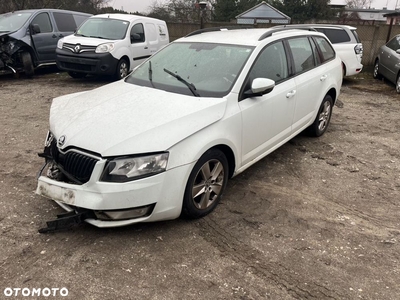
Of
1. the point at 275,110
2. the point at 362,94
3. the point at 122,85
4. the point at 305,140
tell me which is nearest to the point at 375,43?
the point at 362,94

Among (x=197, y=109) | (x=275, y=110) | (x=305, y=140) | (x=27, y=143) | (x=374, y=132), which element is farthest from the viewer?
(x=374, y=132)

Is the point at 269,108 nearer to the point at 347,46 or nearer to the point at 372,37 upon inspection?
the point at 347,46

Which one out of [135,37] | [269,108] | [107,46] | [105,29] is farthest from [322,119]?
[105,29]

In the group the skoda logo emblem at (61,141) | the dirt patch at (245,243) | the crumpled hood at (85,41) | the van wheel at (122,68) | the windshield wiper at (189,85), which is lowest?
the dirt patch at (245,243)

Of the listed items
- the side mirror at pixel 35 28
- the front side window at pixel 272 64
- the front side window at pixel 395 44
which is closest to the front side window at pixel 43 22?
the side mirror at pixel 35 28

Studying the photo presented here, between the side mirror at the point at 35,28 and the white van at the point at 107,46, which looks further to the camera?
the side mirror at the point at 35,28

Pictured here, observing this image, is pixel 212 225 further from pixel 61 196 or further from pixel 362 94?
pixel 362 94

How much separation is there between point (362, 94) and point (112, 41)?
22.6 feet

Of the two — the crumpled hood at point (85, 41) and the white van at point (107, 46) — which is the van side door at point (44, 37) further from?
the crumpled hood at point (85, 41)

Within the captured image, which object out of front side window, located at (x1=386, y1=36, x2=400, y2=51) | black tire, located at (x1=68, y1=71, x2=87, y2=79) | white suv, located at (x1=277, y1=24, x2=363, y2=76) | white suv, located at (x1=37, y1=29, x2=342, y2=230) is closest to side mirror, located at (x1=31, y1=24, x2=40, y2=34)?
black tire, located at (x1=68, y1=71, x2=87, y2=79)

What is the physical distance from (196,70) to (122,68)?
645cm

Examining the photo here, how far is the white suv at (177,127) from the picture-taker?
2889 mm

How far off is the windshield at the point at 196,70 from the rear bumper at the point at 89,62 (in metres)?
5.18

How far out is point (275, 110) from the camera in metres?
4.16
